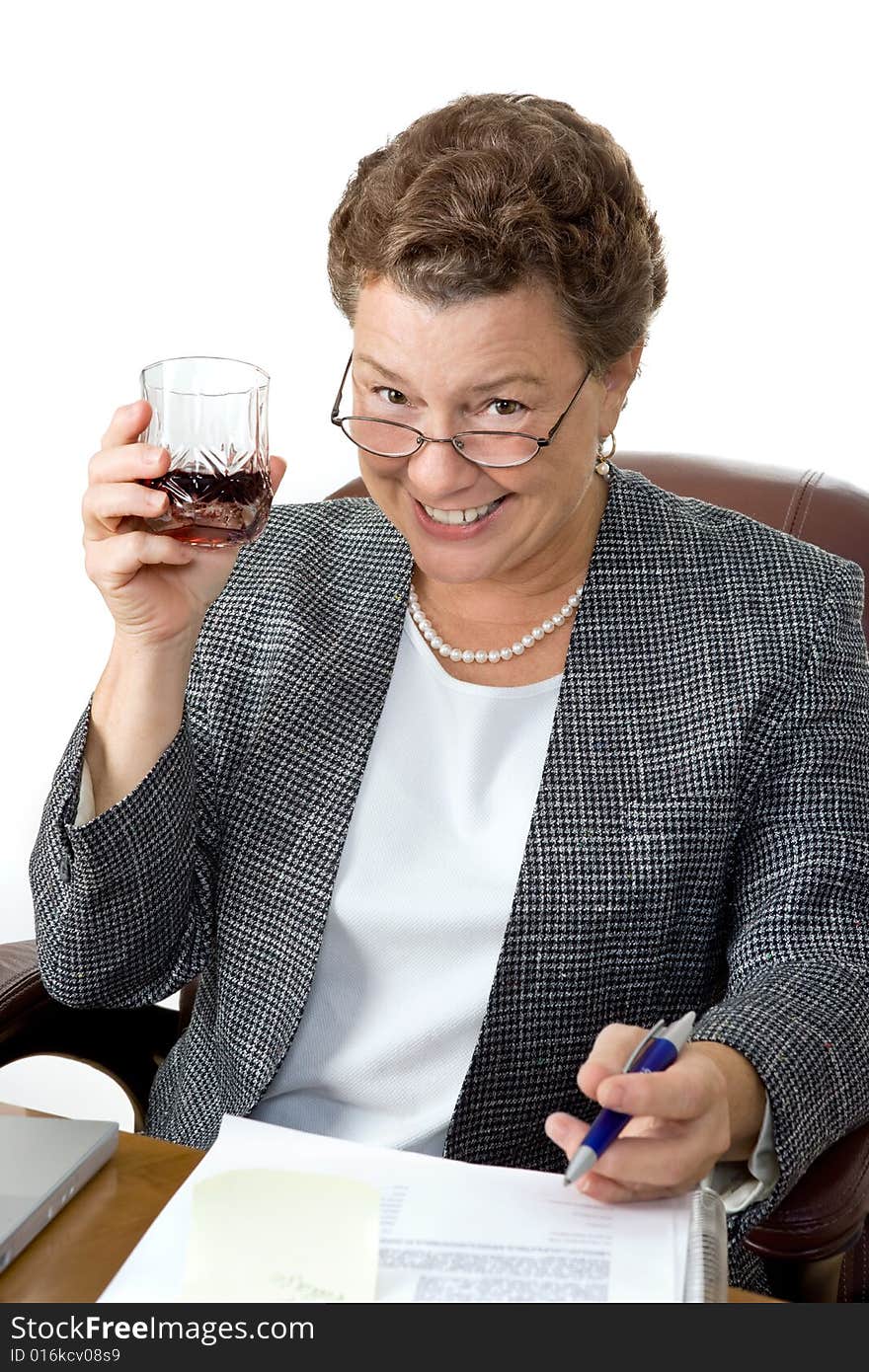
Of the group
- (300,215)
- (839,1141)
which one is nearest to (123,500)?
(839,1141)

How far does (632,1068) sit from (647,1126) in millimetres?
42

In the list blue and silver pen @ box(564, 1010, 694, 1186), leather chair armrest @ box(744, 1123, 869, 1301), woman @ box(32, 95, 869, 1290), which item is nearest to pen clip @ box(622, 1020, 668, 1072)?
blue and silver pen @ box(564, 1010, 694, 1186)

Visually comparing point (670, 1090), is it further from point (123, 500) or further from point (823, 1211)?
point (123, 500)

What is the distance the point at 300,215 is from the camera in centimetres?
246

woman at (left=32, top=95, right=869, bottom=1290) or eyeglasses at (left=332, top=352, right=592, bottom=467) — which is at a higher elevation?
eyeglasses at (left=332, top=352, right=592, bottom=467)

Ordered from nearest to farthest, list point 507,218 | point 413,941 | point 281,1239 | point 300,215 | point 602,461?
point 281,1239, point 507,218, point 413,941, point 602,461, point 300,215

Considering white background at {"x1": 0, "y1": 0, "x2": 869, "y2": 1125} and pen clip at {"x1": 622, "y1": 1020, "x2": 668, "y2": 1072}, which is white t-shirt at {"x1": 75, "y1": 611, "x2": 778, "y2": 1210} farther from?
white background at {"x1": 0, "y1": 0, "x2": 869, "y2": 1125}

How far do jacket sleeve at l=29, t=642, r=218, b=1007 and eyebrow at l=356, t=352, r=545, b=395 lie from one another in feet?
1.16

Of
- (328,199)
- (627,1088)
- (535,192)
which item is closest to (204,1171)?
(627,1088)

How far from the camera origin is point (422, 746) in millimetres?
1429

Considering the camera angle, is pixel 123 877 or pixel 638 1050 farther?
pixel 123 877

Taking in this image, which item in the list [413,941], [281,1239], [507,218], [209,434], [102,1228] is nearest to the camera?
[281,1239]

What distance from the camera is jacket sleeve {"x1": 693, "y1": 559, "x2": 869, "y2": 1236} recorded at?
1.18 m

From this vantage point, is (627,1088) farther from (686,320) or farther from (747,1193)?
(686,320)
